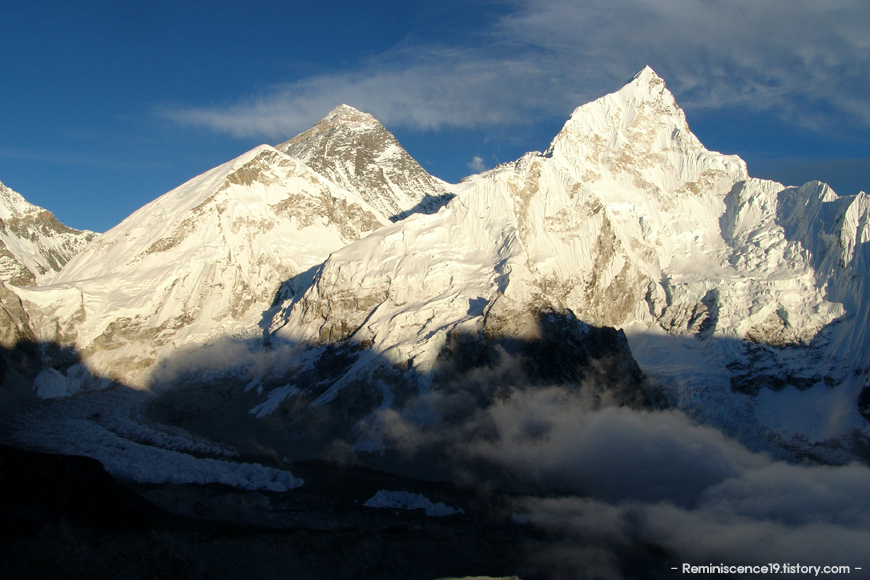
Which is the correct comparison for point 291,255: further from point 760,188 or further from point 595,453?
point 760,188

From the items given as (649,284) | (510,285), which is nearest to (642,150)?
(649,284)

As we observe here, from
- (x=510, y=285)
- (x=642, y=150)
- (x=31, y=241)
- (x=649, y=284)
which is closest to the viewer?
(x=510, y=285)

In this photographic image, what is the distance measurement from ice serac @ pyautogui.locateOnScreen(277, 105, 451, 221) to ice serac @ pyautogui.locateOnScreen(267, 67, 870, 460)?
45.0 metres

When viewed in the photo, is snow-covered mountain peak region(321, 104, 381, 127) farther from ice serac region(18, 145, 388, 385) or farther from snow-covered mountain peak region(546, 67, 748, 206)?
snow-covered mountain peak region(546, 67, 748, 206)

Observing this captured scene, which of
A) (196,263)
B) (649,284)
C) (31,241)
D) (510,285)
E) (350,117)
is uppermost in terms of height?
(350,117)

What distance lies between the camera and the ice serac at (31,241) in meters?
94.6

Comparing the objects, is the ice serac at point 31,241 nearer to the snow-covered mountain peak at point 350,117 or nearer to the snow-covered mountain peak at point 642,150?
the snow-covered mountain peak at point 350,117

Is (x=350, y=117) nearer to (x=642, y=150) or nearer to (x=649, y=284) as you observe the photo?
(x=642, y=150)

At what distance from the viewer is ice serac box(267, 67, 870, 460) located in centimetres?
7338

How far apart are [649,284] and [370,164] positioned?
81.8 metres

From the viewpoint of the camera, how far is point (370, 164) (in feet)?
503

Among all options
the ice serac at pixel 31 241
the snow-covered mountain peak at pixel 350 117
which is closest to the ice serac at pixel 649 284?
the ice serac at pixel 31 241

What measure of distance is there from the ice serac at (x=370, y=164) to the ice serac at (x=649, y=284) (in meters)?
45.0

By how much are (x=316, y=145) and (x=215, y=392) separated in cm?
9676
